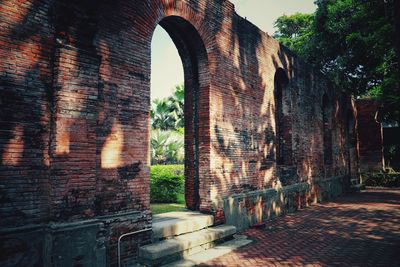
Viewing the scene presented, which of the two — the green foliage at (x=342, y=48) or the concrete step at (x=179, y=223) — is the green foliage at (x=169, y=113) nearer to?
the green foliage at (x=342, y=48)

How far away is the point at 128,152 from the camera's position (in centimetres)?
500

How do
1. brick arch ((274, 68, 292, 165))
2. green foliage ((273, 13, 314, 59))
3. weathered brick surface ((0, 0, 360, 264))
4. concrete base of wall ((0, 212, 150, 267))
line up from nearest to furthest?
concrete base of wall ((0, 212, 150, 267)), weathered brick surface ((0, 0, 360, 264)), brick arch ((274, 68, 292, 165)), green foliage ((273, 13, 314, 59))

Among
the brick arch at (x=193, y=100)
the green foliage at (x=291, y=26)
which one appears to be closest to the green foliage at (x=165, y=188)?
the brick arch at (x=193, y=100)

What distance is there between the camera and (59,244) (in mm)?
3795

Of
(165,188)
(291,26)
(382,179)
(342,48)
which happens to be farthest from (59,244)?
(291,26)

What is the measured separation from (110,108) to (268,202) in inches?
228

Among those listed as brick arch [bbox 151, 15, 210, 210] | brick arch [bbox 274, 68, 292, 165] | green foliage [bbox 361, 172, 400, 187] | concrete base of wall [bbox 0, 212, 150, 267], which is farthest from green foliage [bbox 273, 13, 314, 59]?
concrete base of wall [bbox 0, 212, 150, 267]

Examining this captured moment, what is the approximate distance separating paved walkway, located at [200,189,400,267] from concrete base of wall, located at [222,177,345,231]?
30 cm

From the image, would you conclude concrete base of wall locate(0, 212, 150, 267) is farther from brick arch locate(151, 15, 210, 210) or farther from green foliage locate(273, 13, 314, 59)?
green foliage locate(273, 13, 314, 59)

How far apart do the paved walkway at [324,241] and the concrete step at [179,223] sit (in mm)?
857

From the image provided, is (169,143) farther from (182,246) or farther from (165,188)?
(182,246)

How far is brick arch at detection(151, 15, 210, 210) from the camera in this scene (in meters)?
6.78

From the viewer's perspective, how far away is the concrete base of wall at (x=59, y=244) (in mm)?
3547

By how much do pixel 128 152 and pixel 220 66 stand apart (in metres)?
3.49
